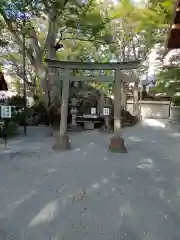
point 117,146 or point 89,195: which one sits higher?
point 117,146

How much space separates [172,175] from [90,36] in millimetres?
8453

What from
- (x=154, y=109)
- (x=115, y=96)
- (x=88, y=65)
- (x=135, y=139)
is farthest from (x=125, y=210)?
(x=154, y=109)

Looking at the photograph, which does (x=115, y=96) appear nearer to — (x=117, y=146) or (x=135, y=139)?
(x=117, y=146)

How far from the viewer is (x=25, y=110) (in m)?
10.6

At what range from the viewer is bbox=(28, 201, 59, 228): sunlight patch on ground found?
119 inches

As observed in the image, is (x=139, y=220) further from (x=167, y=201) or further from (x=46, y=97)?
(x=46, y=97)

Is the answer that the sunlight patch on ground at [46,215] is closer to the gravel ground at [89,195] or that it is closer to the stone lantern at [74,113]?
the gravel ground at [89,195]

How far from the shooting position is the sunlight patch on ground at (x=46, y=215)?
301 cm

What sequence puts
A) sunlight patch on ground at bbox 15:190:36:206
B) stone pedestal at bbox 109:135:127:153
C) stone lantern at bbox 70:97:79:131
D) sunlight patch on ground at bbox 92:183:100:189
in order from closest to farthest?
sunlight patch on ground at bbox 15:190:36:206 → sunlight patch on ground at bbox 92:183:100:189 → stone pedestal at bbox 109:135:127:153 → stone lantern at bbox 70:97:79:131

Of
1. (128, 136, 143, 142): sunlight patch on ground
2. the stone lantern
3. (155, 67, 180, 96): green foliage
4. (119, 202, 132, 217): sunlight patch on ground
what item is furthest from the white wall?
(119, 202, 132, 217): sunlight patch on ground

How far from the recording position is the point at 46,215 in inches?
125

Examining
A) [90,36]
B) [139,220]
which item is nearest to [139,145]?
[139,220]

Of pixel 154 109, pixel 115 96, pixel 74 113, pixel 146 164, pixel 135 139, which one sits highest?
pixel 115 96

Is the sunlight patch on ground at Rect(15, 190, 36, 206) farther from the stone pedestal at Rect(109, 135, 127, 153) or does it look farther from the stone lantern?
the stone lantern
